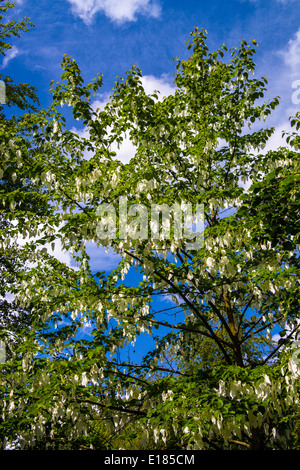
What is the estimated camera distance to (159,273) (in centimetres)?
611

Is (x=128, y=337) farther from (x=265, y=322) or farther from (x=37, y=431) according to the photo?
(x=265, y=322)

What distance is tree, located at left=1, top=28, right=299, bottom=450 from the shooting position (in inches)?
188

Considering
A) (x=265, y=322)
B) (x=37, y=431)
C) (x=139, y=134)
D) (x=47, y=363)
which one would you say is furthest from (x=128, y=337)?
(x=139, y=134)

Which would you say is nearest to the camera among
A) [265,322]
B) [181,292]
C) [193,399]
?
[193,399]

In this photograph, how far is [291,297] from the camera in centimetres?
459

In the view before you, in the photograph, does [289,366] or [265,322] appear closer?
[289,366]

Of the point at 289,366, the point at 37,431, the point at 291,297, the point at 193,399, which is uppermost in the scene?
the point at 291,297

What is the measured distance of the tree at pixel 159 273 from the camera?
4766mm

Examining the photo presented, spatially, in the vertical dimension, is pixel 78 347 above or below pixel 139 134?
below

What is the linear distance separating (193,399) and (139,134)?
478 centimetres

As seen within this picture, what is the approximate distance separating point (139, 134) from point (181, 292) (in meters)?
3.13

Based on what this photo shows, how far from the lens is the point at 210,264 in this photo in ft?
17.9
